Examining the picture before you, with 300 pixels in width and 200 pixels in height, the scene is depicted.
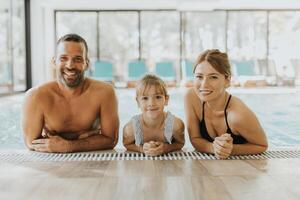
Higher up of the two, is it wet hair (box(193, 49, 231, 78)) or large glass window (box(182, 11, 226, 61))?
large glass window (box(182, 11, 226, 61))

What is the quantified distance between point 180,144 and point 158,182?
89 centimetres

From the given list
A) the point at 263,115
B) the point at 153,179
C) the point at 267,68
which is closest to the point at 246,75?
the point at 267,68

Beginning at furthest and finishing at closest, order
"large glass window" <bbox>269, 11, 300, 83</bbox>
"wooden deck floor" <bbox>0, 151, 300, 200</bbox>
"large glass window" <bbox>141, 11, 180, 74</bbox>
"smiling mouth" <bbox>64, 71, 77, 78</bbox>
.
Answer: "large glass window" <bbox>269, 11, 300, 83</bbox>
"large glass window" <bbox>141, 11, 180, 74</bbox>
"smiling mouth" <bbox>64, 71, 77, 78</bbox>
"wooden deck floor" <bbox>0, 151, 300, 200</bbox>

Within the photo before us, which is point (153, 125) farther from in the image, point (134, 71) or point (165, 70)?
point (165, 70)

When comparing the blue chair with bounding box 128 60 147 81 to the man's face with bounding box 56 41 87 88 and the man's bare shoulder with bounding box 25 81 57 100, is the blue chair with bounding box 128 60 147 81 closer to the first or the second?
the man's bare shoulder with bounding box 25 81 57 100

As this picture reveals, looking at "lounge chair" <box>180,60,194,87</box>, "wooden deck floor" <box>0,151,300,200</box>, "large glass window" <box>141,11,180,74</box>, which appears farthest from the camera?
"large glass window" <box>141,11,180,74</box>

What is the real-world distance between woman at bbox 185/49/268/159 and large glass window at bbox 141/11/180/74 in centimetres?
1174

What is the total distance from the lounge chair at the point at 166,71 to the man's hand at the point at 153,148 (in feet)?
35.9

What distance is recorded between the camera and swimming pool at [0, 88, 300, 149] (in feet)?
17.4

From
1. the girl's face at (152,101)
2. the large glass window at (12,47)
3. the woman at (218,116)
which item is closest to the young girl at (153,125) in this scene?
the girl's face at (152,101)

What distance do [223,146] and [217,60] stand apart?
1.71ft

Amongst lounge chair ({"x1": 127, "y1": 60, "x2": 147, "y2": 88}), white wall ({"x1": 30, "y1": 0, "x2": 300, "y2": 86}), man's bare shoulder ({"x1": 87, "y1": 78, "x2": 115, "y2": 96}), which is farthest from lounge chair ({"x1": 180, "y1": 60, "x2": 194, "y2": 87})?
man's bare shoulder ({"x1": 87, "y1": 78, "x2": 115, "y2": 96})

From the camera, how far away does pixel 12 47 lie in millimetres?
11281

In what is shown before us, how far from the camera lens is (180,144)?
107 inches
